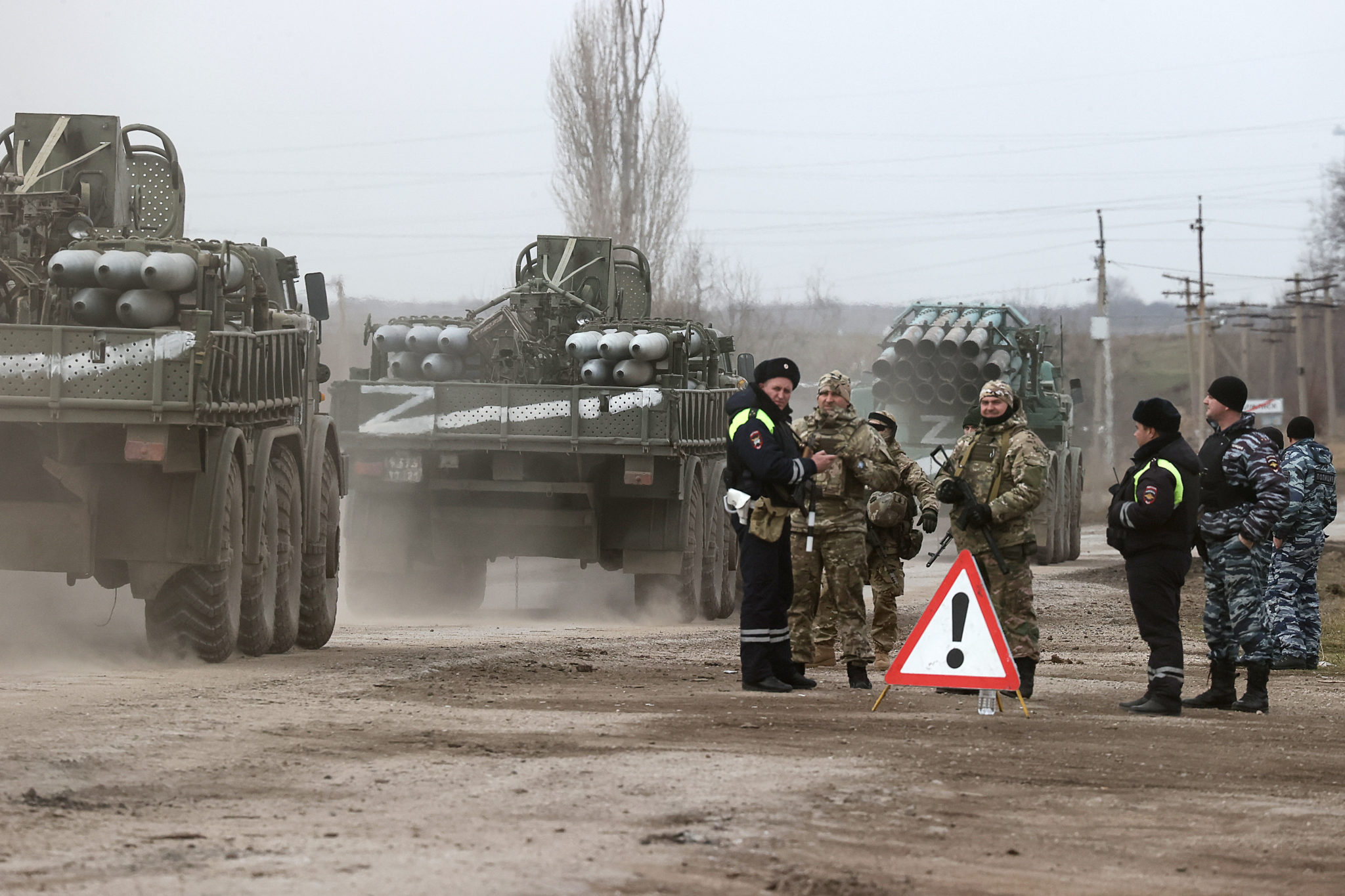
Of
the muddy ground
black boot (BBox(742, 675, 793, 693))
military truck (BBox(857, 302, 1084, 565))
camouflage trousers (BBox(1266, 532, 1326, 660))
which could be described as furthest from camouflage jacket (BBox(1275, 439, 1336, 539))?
military truck (BBox(857, 302, 1084, 565))

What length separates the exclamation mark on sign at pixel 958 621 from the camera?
9.70m

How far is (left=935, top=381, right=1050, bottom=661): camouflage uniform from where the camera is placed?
10305 millimetres

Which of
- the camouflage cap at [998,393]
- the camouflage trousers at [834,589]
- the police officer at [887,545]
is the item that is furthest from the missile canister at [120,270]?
the camouflage cap at [998,393]

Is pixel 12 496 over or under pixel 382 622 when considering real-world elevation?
over

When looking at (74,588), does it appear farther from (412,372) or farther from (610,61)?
(610,61)

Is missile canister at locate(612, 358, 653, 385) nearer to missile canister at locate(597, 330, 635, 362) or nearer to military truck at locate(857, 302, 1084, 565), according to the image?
missile canister at locate(597, 330, 635, 362)

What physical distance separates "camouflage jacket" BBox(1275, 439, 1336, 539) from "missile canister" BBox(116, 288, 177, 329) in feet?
23.8

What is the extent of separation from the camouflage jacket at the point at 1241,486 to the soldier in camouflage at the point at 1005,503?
3.03ft

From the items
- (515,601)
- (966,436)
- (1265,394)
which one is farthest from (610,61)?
(1265,394)

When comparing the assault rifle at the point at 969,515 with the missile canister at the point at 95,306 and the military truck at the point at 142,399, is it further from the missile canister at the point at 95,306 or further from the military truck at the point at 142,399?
the missile canister at the point at 95,306

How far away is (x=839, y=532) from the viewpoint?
11.0 metres

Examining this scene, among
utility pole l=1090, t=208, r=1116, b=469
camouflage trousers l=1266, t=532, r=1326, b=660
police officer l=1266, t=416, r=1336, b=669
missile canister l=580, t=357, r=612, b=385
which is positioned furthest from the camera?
utility pole l=1090, t=208, r=1116, b=469

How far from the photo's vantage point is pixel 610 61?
4631cm

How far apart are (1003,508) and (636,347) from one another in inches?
276
